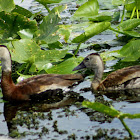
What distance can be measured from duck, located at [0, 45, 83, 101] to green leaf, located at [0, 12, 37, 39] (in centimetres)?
92

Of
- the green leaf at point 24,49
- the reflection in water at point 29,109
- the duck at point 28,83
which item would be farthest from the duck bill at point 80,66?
the green leaf at point 24,49

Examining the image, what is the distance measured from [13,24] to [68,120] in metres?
2.97

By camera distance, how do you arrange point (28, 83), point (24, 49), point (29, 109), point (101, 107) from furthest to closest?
point (24, 49), point (28, 83), point (29, 109), point (101, 107)

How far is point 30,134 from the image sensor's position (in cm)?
614

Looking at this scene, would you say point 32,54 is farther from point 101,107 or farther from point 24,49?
point 101,107

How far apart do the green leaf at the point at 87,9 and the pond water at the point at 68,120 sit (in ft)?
9.21

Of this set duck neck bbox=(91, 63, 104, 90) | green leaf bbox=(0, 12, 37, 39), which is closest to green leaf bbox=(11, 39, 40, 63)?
green leaf bbox=(0, 12, 37, 39)

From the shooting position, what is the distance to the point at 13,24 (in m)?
8.70

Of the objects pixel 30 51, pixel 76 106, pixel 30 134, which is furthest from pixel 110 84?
pixel 30 134

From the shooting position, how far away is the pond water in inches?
235

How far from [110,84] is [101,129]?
1.96 metres

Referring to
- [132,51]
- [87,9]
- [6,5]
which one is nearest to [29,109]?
[132,51]

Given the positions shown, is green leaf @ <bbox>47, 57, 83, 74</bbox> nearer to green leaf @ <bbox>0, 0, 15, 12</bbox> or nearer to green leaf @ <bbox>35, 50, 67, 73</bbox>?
green leaf @ <bbox>35, 50, 67, 73</bbox>

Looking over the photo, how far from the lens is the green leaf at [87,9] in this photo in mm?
10375
